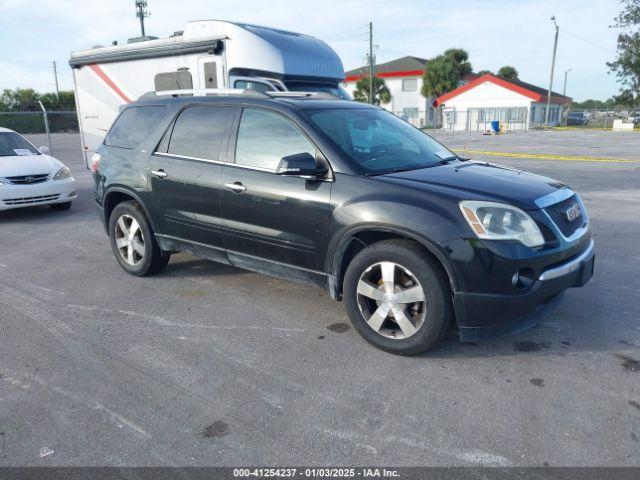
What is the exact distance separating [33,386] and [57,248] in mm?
3924

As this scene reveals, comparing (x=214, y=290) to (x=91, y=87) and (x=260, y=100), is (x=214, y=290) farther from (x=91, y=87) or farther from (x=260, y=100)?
(x=91, y=87)

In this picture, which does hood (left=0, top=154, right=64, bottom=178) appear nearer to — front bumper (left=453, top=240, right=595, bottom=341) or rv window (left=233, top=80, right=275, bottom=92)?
rv window (left=233, top=80, right=275, bottom=92)

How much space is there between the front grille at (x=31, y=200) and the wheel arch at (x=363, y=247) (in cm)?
673

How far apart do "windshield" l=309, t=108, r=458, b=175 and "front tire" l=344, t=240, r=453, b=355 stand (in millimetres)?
689

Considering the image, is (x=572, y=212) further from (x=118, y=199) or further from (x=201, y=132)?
(x=118, y=199)

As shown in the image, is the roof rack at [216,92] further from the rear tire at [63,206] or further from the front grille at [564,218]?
the rear tire at [63,206]

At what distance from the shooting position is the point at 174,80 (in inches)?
383

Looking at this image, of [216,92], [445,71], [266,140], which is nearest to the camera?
[266,140]

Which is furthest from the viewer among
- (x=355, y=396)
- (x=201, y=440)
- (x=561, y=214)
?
(x=561, y=214)

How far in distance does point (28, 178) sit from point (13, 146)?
112 cm

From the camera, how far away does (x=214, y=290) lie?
17.0 ft

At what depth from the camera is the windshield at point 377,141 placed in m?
4.15

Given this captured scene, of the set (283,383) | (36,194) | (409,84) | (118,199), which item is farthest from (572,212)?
(409,84)

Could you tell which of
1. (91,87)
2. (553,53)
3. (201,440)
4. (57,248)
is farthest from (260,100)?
(553,53)
